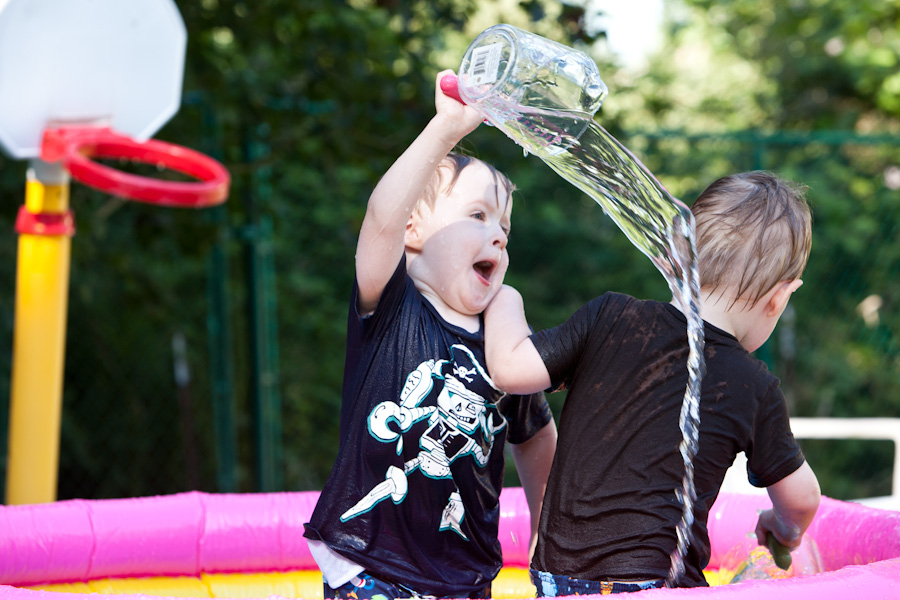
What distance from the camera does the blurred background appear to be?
4207 millimetres

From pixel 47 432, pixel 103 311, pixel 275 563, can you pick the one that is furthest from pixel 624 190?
pixel 103 311

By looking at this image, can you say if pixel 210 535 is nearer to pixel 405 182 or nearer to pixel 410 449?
pixel 410 449

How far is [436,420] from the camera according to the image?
1710mm

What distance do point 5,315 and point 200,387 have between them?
1114 mm

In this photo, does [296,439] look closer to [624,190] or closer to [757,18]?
[624,190]

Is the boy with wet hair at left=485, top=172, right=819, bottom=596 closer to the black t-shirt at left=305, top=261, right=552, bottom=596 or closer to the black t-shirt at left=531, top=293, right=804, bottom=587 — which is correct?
the black t-shirt at left=531, top=293, right=804, bottom=587

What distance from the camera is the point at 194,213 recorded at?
452 cm

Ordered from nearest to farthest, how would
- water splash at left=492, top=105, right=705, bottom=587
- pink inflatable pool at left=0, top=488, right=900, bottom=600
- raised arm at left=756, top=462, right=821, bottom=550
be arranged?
water splash at left=492, top=105, right=705, bottom=587, raised arm at left=756, top=462, right=821, bottom=550, pink inflatable pool at left=0, top=488, right=900, bottom=600

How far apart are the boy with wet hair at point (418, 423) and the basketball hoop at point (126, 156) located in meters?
1.27

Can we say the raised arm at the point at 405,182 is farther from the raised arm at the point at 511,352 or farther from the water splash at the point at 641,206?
the raised arm at the point at 511,352

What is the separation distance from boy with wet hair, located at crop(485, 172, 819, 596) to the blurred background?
6.89 ft

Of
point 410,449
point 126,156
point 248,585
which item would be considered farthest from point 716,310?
point 126,156

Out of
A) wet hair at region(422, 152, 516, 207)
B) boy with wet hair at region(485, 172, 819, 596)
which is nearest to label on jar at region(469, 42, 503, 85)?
wet hair at region(422, 152, 516, 207)

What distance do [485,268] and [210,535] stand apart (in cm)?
120
